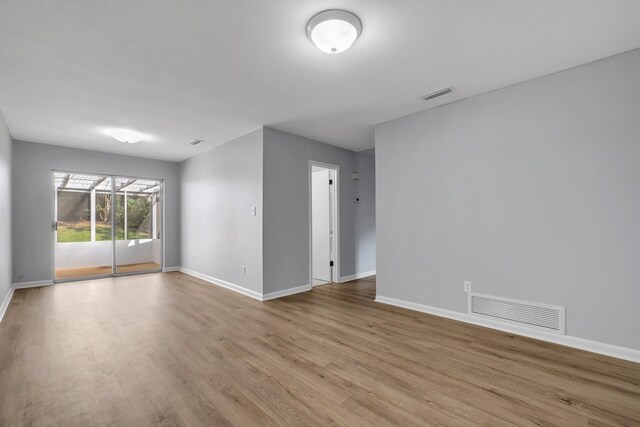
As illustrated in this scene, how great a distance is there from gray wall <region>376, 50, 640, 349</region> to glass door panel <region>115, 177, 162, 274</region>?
17.9 ft

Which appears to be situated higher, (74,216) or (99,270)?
(74,216)

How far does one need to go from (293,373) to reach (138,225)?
18.9 ft

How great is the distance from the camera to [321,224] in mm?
5836

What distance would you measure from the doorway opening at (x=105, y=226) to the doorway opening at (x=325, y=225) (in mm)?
3612

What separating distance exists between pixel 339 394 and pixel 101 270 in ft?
20.3

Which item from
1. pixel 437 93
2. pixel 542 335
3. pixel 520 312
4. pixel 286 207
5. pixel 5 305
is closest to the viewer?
pixel 542 335

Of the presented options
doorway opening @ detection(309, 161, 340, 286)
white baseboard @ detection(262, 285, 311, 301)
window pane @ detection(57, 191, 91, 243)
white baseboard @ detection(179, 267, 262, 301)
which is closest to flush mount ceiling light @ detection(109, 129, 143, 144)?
window pane @ detection(57, 191, 91, 243)

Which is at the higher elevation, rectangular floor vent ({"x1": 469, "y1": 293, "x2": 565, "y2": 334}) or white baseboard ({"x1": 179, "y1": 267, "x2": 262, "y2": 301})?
rectangular floor vent ({"x1": 469, "y1": 293, "x2": 565, "y2": 334})

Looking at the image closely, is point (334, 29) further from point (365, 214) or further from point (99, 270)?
point (99, 270)

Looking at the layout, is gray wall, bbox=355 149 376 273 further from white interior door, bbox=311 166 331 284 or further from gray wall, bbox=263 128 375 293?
gray wall, bbox=263 128 375 293

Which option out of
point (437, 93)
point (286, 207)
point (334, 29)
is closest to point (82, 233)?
point (286, 207)

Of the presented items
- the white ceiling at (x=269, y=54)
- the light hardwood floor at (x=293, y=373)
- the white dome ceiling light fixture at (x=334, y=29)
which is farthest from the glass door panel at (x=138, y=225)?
the white dome ceiling light fixture at (x=334, y=29)

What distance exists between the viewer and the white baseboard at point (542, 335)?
2.44 m

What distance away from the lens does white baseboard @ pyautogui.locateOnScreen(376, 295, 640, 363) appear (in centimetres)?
244
